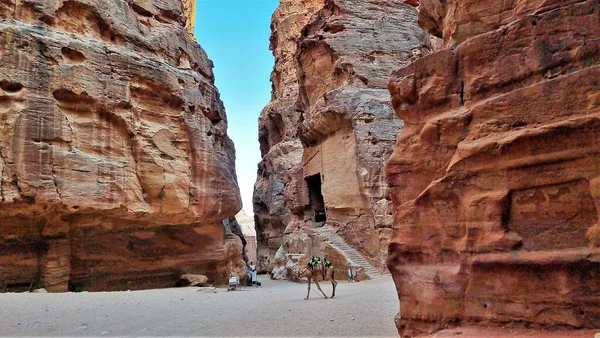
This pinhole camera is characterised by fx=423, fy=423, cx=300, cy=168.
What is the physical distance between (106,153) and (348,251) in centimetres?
1215

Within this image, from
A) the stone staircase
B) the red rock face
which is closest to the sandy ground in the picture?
the red rock face

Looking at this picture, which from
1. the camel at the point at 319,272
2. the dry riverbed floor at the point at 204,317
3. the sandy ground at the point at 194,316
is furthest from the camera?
the camel at the point at 319,272

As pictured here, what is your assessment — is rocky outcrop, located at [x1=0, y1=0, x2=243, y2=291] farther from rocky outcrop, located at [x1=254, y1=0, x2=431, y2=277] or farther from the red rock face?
the red rock face

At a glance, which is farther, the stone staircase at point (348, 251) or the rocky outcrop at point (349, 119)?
the rocky outcrop at point (349, 119)

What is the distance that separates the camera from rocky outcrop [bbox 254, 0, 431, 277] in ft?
72.0

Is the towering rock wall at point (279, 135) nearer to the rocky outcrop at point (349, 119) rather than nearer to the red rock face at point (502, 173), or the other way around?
the rocky outcrop at point (349, 119)

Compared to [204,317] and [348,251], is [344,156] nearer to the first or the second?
[348,251]

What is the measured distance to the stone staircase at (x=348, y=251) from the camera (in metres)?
20.1

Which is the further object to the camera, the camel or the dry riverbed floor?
the camel

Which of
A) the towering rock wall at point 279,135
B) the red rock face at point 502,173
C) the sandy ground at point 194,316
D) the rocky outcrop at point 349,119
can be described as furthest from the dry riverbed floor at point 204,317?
the towering rock wall at point 279,135

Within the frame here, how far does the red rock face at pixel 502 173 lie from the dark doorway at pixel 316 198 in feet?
71.4

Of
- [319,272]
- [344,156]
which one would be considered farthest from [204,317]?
[344,156]

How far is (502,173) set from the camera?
16.9 ft

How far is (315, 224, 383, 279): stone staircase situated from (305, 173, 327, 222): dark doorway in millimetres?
4574
